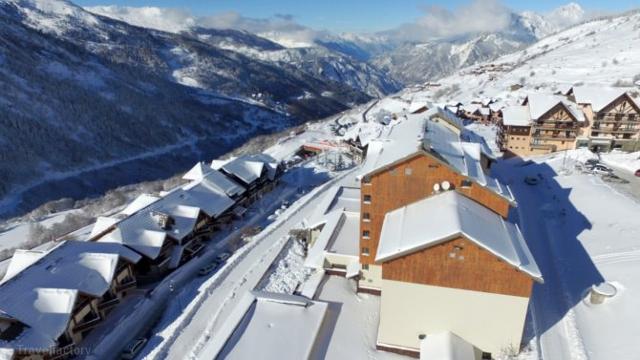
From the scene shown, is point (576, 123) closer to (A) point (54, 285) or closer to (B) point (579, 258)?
(B) point (579, 258)

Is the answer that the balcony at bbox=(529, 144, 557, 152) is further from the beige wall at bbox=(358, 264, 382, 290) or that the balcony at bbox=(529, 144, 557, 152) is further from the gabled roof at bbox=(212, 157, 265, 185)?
the beige wall at bbox=(358, 264, 382, 290)

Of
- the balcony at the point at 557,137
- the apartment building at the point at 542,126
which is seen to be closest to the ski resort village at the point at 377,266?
the apartment building at the point at 542,126

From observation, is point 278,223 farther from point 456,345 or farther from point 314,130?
point 314,130

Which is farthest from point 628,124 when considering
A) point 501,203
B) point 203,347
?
point 203,347

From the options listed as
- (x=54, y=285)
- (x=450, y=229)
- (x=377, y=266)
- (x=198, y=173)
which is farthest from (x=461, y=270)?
(x=198, y=173)

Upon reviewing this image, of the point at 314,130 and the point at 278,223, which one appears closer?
the point at 278,223

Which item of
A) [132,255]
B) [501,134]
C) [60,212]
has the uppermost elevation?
[501,134]
